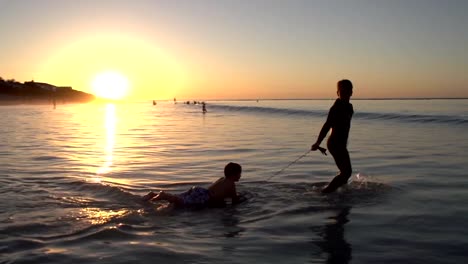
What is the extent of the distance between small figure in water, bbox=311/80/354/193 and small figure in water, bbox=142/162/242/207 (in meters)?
1.92

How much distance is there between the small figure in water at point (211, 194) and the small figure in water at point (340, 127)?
1919 mm

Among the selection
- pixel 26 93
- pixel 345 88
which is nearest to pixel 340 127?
pixel 345 88

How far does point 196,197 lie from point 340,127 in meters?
3.31

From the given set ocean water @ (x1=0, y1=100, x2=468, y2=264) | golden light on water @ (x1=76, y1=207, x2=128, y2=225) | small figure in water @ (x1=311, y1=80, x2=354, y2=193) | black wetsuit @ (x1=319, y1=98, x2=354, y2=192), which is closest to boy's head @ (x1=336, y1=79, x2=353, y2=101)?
small figure in water @ (x1=311, y1=80, x2=354, y2=193)

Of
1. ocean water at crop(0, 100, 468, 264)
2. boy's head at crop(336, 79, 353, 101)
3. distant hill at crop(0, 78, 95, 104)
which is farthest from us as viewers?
distant hill at crop(0, 78, 95, 104)

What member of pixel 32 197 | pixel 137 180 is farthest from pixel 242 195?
pixel 32 197

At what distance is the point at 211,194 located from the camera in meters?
8.94

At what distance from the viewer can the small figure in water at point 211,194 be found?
8.75 metres

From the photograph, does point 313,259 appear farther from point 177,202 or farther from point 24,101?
point 24,101

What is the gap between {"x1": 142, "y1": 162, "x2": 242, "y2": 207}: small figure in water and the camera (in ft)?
28.7

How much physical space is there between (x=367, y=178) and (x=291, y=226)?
519cm

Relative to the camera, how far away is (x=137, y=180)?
12.0m

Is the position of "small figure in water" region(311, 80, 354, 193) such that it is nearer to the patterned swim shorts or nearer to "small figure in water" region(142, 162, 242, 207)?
"small figure in water" region(142, 162, 242, 207)

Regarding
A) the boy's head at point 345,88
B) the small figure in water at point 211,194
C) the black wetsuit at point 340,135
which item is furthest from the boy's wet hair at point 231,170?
the boy's head at point 345,88
